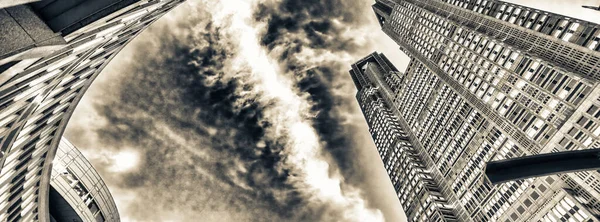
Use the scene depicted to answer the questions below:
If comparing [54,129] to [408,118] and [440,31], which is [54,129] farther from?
[408,118]

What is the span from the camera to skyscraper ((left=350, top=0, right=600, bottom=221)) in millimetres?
62781

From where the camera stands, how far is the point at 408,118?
139875 mm

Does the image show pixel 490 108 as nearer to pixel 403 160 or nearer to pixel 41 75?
pixel 403 160

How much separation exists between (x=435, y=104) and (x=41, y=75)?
122 meters

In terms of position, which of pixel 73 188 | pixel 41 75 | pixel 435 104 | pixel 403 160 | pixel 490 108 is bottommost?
pixel 41 75

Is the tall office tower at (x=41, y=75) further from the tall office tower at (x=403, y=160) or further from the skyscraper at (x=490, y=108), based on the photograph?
the tall office tower at (x=403, y=160)

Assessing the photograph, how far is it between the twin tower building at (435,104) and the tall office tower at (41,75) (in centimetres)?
9

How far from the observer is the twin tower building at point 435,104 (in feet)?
60.5

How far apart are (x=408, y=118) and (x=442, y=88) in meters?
28.5

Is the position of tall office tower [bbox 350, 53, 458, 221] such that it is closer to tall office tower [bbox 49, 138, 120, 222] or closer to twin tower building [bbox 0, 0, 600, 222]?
twin tower building [bbox 0, 0, 600, 222]

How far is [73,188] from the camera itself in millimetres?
43875

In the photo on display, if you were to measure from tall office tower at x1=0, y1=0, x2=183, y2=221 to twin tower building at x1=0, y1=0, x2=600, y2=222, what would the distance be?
0.09 metres

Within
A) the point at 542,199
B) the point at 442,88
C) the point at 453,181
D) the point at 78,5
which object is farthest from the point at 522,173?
the point at 442,88

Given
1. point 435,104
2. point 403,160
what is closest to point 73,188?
point 435,104
